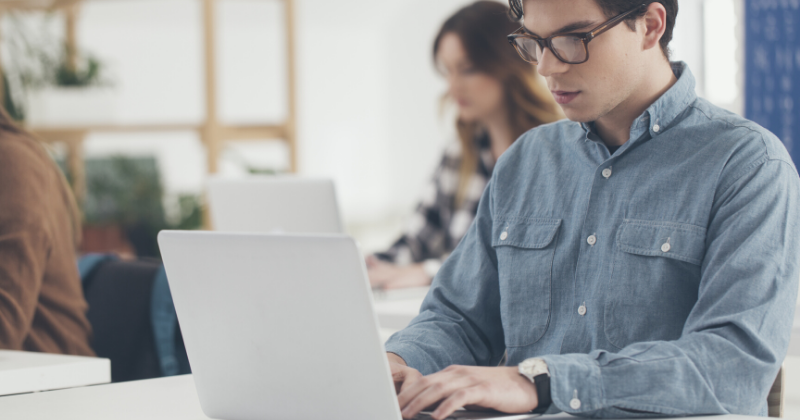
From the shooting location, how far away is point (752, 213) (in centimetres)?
107

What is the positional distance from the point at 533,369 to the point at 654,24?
59cm

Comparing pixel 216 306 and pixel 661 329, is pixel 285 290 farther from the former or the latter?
pixel 661 329

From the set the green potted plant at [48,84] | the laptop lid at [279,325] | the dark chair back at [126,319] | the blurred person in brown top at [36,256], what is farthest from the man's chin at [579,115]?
the green potted plant at [48,84]

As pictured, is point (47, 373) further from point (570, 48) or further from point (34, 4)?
point (34, 4)

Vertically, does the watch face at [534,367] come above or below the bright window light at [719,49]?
A: below

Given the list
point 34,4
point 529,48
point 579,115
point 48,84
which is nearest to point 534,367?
point 579,115

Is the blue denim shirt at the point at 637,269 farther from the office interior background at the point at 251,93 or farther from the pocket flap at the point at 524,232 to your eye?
the office interior background at the point at 251,93

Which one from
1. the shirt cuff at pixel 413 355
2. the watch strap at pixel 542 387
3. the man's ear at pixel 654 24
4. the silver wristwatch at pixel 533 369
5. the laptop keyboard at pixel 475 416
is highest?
the man's ear at pixel 654 24

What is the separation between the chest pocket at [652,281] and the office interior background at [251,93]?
1.55m

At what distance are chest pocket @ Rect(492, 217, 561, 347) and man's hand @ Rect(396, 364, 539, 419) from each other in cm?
31

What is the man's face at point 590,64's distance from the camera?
123cm

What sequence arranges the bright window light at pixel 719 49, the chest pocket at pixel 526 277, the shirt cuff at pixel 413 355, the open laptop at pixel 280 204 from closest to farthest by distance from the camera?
the shirt cuff at pixel 413 355 → the chest pocket at pixel 526 277 → the open laptop at pixel 280 204 → the bright window light at pixel 719 49

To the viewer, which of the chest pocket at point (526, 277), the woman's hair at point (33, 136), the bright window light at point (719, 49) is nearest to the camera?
the chest pocket at point (526, 277)

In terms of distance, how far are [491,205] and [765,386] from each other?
55 cm
